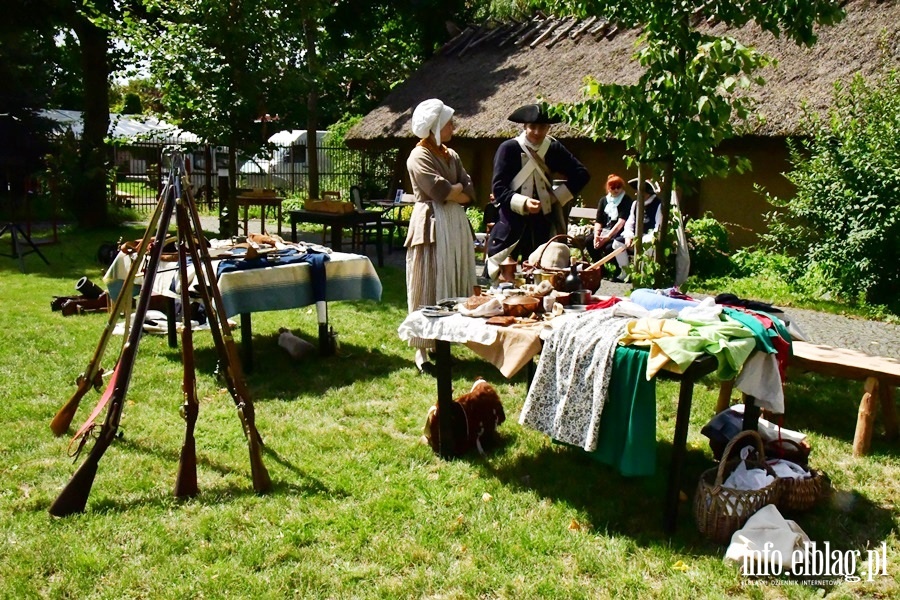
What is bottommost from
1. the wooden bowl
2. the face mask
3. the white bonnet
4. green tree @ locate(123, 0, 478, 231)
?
the wooden bowl

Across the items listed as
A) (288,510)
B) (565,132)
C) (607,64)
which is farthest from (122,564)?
(607,64)

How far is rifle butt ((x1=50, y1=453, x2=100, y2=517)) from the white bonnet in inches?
114

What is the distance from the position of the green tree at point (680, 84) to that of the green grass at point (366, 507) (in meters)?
1.55

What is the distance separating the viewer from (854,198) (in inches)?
321

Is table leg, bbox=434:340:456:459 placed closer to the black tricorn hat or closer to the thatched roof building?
the black tricorn hat

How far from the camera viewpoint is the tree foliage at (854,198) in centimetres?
795

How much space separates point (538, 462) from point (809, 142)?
665 centimetres

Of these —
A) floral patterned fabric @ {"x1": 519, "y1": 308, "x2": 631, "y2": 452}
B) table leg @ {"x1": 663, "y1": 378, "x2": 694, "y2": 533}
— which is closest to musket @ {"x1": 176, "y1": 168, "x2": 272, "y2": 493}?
floral patterned fabric @ {"x1": 519, "y1": 308, "x2": 631, "y2": 452}

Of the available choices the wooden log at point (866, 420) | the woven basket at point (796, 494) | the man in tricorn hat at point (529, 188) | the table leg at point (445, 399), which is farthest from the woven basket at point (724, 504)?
the man in tricorn hat at point (529, 188)

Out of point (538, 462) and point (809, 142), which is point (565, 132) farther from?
point (538, 462)

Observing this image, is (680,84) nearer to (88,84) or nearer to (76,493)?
(76,493)

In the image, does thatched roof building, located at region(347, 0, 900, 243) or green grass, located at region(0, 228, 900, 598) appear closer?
green grass, located at region(0, 228, 900, 598)

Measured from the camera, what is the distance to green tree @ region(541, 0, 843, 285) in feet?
15.7

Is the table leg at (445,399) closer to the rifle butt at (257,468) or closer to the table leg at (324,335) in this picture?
the rifle butt at (257,468)
